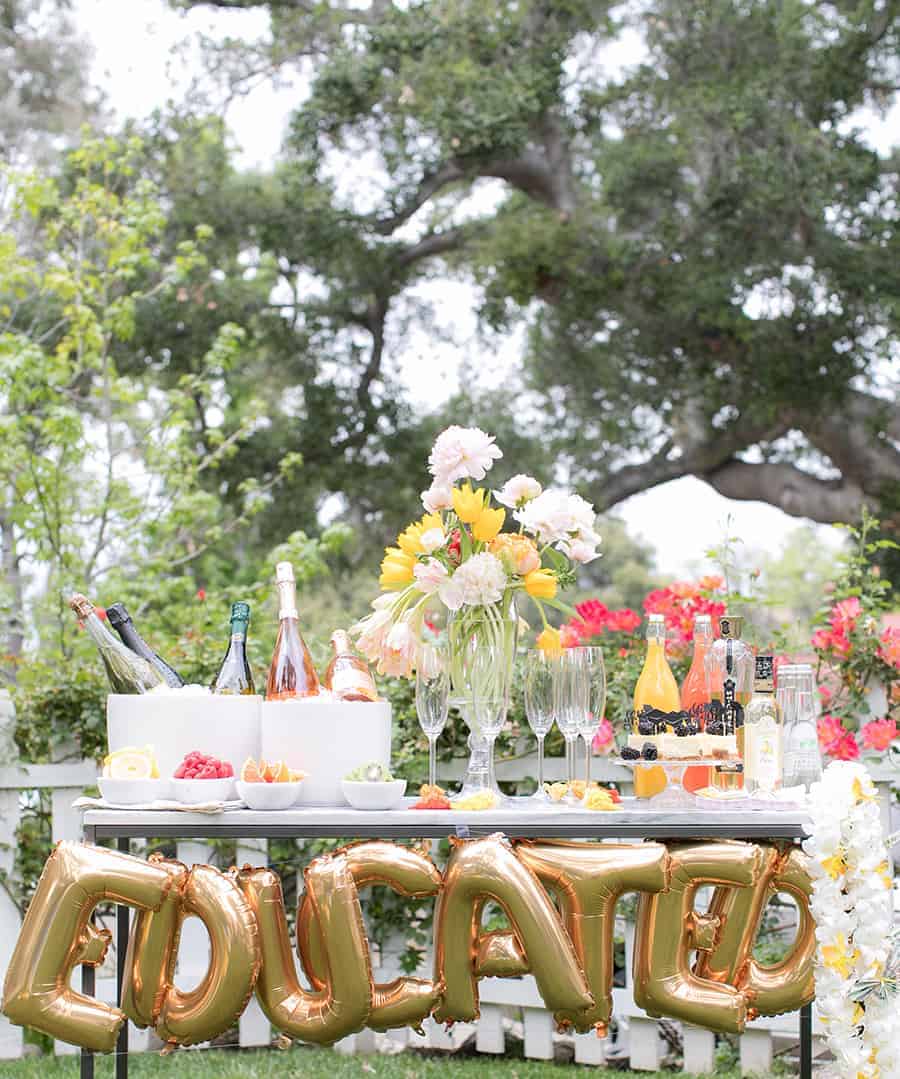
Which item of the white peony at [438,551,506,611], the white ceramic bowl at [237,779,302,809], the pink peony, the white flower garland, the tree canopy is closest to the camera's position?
the white flower garland

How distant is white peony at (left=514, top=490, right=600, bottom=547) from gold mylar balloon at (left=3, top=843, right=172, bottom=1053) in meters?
0.87

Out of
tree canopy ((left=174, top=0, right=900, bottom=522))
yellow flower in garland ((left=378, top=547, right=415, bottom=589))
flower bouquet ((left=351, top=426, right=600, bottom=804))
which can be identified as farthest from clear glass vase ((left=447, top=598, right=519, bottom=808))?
tree canopy ((left=174, top=0, right=900, bottom=522))

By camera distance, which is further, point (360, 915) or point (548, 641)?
point (548, 641)

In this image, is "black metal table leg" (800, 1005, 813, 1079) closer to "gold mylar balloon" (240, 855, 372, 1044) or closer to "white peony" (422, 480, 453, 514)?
"gold mylar balloon" (240, 855, 372, 1044)

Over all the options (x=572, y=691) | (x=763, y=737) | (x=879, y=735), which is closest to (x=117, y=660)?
(x=572, y=691)

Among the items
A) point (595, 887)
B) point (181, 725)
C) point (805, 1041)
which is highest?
point (181, 725)

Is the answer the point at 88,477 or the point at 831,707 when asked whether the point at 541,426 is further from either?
the point at 831,707

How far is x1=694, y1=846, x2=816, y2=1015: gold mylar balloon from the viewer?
2256 mm

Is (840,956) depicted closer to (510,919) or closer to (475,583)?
(510,919)

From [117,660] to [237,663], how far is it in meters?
0.23

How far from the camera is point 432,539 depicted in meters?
2.33

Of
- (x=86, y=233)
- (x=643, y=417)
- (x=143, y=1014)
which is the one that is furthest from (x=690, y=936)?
(x=643, y=417)

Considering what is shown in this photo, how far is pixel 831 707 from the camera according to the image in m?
3.43

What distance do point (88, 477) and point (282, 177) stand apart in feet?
11.7
